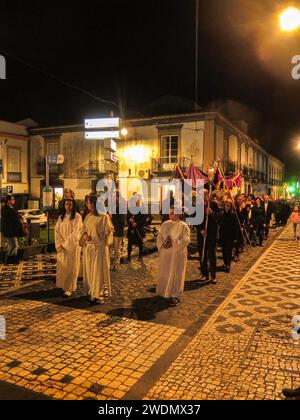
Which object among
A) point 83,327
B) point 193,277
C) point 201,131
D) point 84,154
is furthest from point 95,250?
point 84,154

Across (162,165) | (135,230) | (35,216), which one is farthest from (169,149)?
(135,230)

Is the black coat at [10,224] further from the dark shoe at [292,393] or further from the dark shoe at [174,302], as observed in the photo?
the dark shoe at [292,393]

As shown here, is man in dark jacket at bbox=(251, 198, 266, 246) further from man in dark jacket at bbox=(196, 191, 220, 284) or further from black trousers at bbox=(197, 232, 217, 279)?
black trousers at bbox=(197, 232, 217, 279)

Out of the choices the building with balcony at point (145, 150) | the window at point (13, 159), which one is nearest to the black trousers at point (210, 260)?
the building with balcony at point (145, 150)

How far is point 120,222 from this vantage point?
9766mm

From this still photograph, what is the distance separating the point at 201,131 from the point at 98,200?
20.5 metres

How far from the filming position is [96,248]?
6523mm

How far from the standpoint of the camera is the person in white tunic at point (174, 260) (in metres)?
6.62

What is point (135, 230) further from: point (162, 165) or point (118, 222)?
point (162, 165)

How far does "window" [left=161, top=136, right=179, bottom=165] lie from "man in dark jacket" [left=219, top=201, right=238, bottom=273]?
57.8 feet

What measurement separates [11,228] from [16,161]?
77.0 ft

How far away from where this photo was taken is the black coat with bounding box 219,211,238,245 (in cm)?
952

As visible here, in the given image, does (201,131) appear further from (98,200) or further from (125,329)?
(125,329)

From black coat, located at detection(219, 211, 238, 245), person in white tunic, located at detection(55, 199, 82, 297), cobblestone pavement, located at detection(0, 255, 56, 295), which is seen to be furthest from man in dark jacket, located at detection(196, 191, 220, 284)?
cobblestone pavement, located at detection(0, 255, 56, 295)
